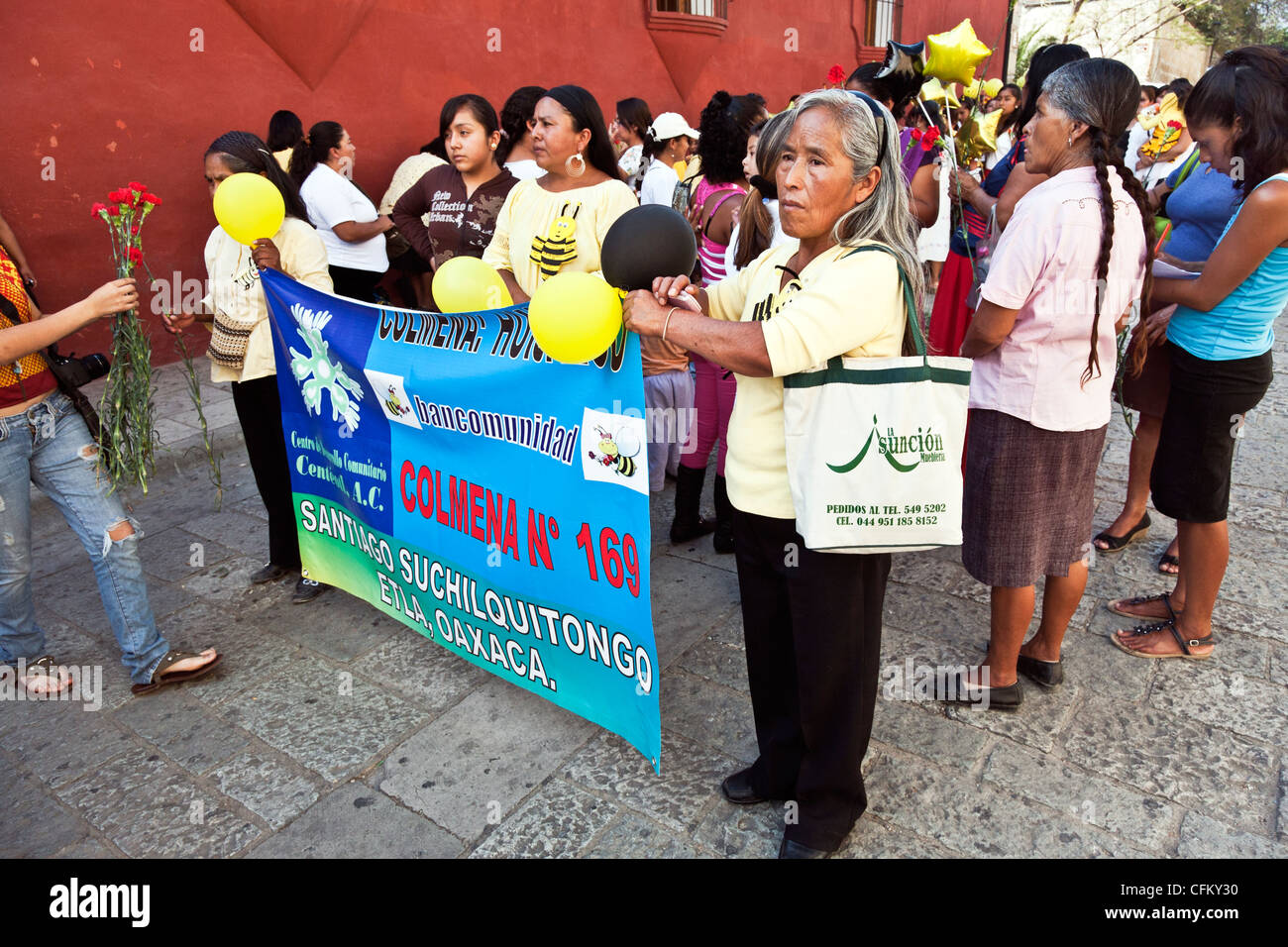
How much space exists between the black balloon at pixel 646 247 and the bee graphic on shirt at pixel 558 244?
123cm

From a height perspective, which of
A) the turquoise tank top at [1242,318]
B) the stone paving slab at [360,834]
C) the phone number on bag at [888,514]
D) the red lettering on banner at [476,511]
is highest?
the turquoise tank top at [1242,318]

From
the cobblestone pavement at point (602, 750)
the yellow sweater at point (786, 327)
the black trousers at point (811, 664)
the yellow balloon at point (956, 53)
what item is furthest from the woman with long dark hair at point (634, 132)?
the black trousers at point (811, 664)

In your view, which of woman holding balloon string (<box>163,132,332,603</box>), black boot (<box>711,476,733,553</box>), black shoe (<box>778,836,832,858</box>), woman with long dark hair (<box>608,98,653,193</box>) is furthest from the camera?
woman with long dark hair (<box>608,98,653,193</box>)

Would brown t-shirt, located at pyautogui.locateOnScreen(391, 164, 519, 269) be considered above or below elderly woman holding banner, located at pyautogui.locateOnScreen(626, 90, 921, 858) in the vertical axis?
above

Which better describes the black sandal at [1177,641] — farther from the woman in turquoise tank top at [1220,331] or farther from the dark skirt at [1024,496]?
the dark skirt at [1024,496]

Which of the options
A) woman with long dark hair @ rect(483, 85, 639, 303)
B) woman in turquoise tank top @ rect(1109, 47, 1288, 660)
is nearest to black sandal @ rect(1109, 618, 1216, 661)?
woman in turquoise tank top @ rect(1109, 47, 1288, 660)

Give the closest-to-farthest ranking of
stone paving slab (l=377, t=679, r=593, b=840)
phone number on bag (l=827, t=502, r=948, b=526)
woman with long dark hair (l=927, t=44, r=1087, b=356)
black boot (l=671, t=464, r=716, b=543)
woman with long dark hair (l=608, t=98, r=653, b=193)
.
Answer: phone number on bag (l=827, t=502, r=948, b=526) → stone paving slab (l=377, t=679, r=593, b=840) → woman with long dark hair (l=927, t=44, r=1087, b=356) → black boot (l=671, t=464, r=716, b=543) → woman with long dark hair (l=608, t=98, r=653, b=193)

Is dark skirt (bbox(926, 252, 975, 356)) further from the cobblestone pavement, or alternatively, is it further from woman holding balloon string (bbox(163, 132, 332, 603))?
woman holding balloon string (bbox(163, 132, 332, 603))

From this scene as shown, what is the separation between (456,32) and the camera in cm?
776

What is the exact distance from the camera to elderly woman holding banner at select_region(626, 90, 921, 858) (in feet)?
5.77

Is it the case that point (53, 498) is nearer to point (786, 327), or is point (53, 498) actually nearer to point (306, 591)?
point (306, 591)

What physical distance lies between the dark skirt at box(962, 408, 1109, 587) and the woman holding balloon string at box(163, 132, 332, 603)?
109 inches

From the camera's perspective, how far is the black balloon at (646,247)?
193 cm

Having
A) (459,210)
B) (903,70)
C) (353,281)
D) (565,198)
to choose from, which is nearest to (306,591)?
(459,210)
